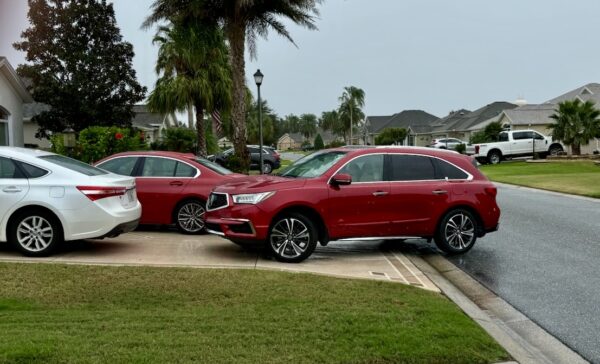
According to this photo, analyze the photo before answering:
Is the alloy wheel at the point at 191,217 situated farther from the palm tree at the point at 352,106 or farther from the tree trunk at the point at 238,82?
the palm tree at the point at 352,106

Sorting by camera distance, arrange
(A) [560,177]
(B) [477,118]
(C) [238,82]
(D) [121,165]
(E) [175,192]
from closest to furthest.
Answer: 1. (E) [175,192]
2. (D) [121,165]
3. (C) [238,82]
4. (A) [560,177]
5. (B) [477,118]

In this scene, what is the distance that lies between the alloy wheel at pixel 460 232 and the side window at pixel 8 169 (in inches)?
256

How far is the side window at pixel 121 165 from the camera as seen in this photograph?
35.4ft

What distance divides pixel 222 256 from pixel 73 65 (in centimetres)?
2473

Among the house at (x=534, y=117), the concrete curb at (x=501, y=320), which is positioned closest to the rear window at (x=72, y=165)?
the concrete curb at (x=501, y=320)

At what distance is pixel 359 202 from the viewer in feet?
28.4

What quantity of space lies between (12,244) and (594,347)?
7.28 m

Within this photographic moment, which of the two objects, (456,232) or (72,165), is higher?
Result: (72,165)

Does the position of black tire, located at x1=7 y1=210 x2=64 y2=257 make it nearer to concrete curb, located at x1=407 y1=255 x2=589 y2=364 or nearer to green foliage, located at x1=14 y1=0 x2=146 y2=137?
concrete curb, located at x1=407 y1=255 x2=589 y2=364

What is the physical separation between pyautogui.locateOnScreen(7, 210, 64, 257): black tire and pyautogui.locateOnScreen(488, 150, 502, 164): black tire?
110ft

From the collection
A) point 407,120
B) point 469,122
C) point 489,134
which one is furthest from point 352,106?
point 489,134

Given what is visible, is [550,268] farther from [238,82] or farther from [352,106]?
[352,106]

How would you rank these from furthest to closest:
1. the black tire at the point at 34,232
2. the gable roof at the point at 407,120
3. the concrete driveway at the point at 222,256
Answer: the gable roof at the point at 407,120 < the black tire at the point at 34,232 < the concrete driveway at the point at 222,256

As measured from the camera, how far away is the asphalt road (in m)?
5.87
